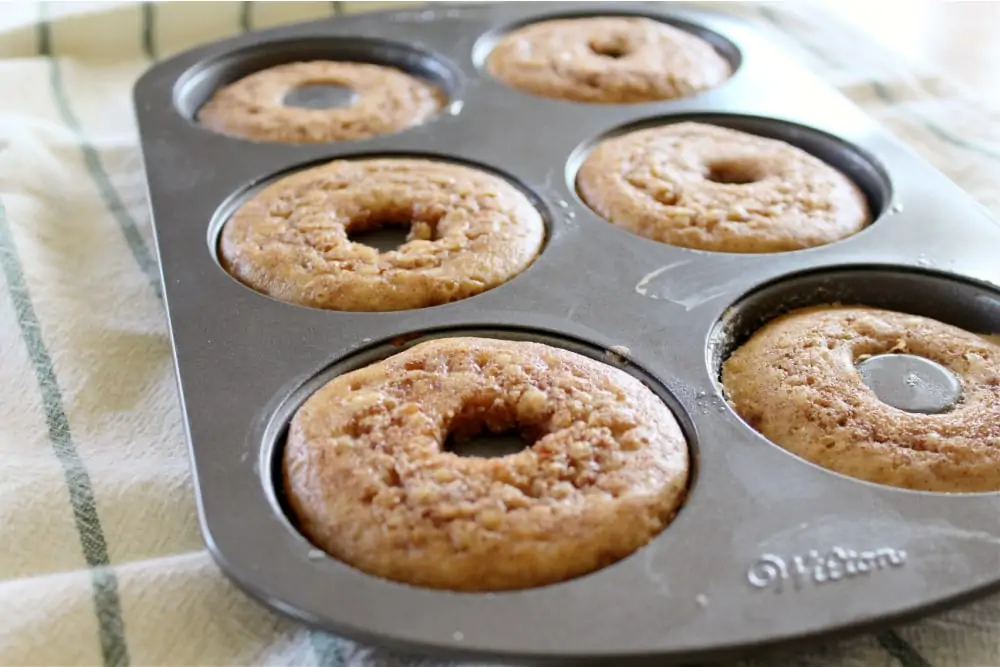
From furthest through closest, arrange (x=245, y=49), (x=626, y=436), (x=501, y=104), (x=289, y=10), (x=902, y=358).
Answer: (x=289, y=10)
(x=245, y=49)
(x=501, y=104)
(x=902, y=358)
(x=626, y=436)

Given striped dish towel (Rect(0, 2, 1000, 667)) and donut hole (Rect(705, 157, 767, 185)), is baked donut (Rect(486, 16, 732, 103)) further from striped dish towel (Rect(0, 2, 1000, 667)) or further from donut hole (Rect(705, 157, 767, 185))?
striped dish towel (Rect(0, 2, 1000, 667))

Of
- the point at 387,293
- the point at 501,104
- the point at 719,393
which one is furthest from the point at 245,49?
the point at 719,393

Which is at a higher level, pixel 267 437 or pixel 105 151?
pixel 267 437

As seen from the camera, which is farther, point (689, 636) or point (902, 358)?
point (902, 358)

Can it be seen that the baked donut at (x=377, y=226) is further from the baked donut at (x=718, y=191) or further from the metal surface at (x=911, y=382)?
the metal surface at (x=911, y=382)

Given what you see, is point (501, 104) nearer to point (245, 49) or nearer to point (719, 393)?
point (245, 49)

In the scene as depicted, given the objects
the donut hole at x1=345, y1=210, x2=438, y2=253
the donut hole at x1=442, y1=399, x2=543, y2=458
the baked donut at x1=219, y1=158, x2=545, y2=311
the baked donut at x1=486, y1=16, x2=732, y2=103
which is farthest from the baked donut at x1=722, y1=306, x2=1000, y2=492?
the baked donut at x1=486, y1=16, x2=732, y2=103
